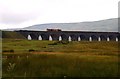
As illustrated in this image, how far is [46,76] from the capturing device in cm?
3100

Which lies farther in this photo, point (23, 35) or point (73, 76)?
point (23, 35)

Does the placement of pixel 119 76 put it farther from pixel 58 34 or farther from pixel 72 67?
pixel 58 34

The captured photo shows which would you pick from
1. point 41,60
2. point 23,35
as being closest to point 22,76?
point 41,60

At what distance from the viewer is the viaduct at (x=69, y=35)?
536ft

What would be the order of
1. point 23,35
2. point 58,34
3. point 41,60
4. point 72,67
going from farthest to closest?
point 58,34 < point 23,35 < point 41,60 < point 72,67

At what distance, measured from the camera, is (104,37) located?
188250mm

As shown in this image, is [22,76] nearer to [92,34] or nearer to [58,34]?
[58,34]

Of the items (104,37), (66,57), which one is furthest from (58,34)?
(66,57)

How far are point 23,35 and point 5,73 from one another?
414 feet

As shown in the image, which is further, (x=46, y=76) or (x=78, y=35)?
(x=78, y=35)

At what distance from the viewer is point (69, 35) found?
175m

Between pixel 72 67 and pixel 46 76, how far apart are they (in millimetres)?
3527

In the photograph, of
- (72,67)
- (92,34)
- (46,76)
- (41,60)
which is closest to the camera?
(46,76)

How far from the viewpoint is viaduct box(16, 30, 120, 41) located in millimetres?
163375
